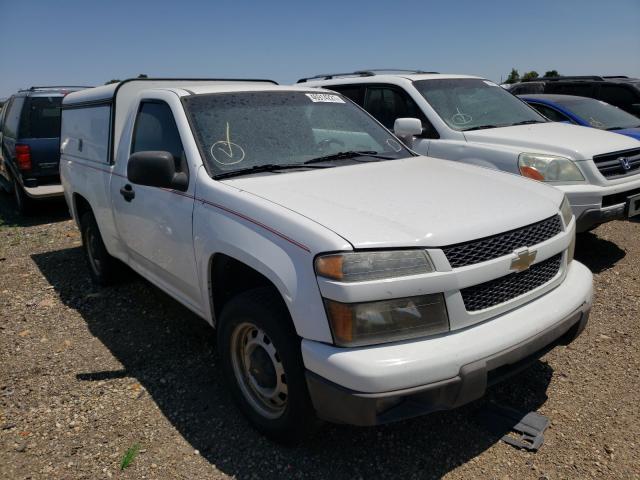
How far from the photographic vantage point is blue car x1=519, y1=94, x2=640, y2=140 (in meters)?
7.32

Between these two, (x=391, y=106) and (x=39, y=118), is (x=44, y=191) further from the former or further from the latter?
(x=391, y=106)

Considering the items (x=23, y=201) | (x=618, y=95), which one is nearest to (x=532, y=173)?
(x=618, y=95)

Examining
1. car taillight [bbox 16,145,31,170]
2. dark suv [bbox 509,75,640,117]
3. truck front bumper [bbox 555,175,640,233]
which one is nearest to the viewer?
truck front bumper [bbox 555,175,640,233]

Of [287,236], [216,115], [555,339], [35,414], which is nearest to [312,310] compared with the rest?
[287,236]

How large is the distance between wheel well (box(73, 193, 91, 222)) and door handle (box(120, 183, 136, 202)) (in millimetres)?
1379

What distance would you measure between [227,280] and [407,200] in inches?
44.0

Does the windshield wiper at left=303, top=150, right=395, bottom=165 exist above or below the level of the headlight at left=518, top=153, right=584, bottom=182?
above

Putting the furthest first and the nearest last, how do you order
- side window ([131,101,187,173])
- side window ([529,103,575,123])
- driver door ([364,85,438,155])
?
1. side window ([529,103,575,123])
2. driver door ([364,85,438,155])
3. side window ([131,101,187,173])

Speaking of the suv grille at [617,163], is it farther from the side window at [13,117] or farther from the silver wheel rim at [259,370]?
the side window at [13,117]

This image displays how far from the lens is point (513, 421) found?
9.32 ft

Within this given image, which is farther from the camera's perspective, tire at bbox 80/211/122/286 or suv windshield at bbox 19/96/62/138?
suv windshield at bbox 19/96/62/138

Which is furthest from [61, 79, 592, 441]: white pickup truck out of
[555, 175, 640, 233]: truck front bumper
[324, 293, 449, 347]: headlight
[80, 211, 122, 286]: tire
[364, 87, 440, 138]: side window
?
[364, 87, 440, 138]: side window

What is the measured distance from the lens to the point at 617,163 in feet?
16.8

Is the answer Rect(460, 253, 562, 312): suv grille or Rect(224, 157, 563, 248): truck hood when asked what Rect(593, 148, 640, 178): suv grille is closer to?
Rect(224, 157, 563, 248): truck hood
